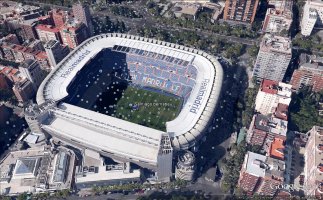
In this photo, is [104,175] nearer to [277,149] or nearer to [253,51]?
[277,149]

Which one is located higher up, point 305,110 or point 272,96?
point 272,96

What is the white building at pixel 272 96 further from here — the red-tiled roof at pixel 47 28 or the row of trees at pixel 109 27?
the red-tiled roof at pixel 47 28

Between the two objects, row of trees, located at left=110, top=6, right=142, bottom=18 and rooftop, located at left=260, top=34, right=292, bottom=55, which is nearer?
rooftop, located at left=260, top=34, right=292, bottom=55

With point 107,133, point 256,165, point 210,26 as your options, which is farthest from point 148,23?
point 256,165

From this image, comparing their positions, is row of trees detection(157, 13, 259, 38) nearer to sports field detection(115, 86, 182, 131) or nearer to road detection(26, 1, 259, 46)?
road detection(26, 1, 259, 46)

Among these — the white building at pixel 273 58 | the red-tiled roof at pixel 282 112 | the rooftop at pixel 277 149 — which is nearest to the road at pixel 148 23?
the white building at pixel 273 58

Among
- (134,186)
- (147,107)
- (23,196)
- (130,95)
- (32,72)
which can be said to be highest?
(32,72)

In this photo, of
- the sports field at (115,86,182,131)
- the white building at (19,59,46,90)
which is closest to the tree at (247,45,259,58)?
the sports field at (115,86,182,131)
